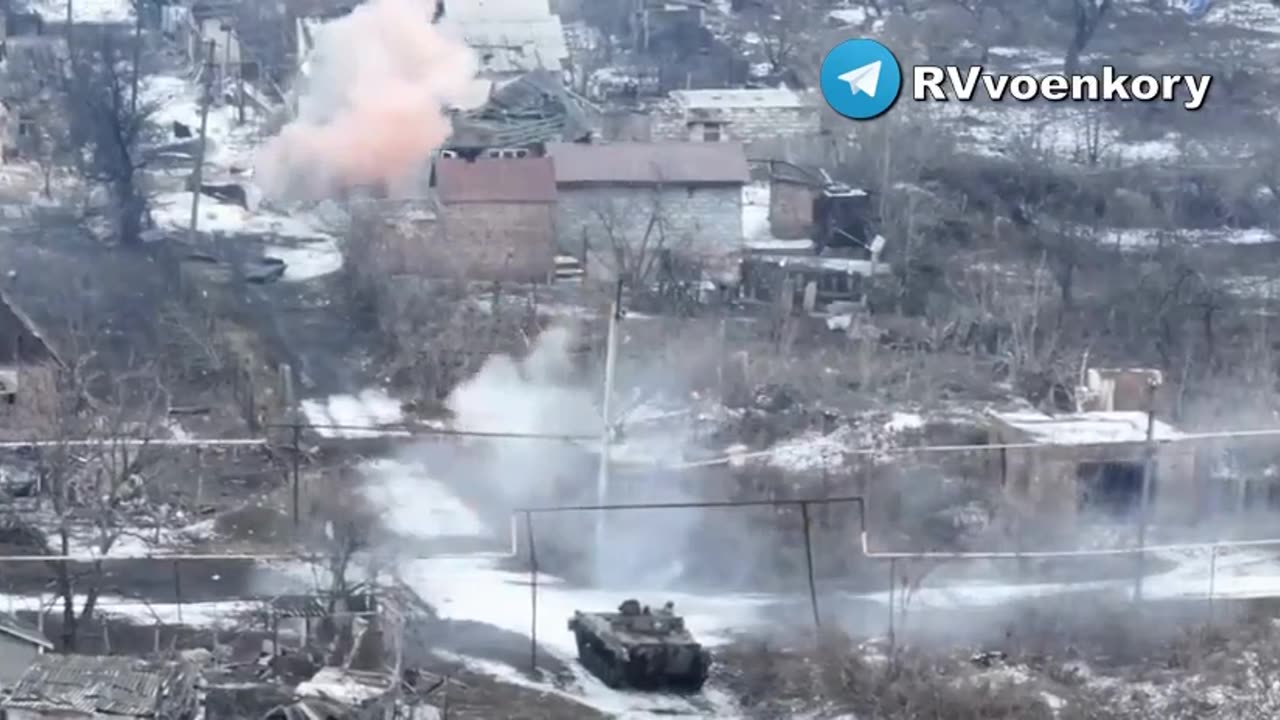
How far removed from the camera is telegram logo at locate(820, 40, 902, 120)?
77.0 feet

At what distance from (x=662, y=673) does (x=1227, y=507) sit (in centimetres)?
478

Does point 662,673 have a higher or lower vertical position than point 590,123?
lower

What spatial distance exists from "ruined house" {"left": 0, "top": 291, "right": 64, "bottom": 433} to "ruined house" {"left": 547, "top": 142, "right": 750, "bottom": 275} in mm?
5586

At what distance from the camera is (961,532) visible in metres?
16.6

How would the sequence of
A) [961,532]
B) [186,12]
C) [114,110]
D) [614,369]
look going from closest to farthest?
[961,532], [614,369], [114,110], [186,12]

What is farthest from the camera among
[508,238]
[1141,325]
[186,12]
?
[186,12]

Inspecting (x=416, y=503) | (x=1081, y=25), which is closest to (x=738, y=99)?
(x=1081, y=25)

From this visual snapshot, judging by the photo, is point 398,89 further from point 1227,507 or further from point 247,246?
point 1227,507

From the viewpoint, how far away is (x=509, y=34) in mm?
27906

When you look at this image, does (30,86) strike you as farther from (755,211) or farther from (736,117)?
(755,211)

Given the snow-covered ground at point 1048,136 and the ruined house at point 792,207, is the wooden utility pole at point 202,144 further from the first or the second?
the snow-covered ground at point 1048,136

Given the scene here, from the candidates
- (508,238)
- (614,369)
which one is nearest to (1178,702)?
(614,369)

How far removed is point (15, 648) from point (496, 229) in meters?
9.97

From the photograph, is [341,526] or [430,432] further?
[430,432]
